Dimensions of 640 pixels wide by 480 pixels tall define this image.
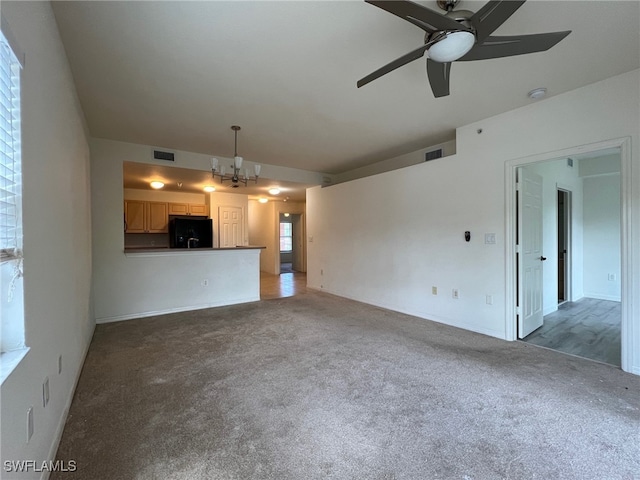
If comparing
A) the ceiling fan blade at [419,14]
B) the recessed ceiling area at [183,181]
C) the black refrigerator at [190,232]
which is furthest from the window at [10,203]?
the black refrigerator at [190,232]

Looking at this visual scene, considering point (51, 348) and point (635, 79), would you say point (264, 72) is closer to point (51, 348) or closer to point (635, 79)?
point (51, 348)

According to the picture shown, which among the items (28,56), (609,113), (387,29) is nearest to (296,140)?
(387,29)

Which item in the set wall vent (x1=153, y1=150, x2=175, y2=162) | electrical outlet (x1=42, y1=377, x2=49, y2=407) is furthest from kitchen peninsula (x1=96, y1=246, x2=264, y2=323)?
electrical outlet (x1=42, y1=377, x2=49, y2=407)

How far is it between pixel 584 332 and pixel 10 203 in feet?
17.7

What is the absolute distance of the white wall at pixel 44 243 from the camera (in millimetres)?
1210

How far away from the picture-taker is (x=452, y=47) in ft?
5.40

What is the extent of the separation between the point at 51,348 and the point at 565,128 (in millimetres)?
4618

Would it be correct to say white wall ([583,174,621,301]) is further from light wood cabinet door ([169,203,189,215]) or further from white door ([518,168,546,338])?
light wood cabinet door ([169,203,189,215])

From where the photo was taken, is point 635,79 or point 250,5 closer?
point 250,5

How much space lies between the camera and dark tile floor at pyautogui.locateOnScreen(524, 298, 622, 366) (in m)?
3.01

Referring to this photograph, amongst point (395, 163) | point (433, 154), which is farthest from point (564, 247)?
point (395, 163)

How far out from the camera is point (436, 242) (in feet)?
13.5

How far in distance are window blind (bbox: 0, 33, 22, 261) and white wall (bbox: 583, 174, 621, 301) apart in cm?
751

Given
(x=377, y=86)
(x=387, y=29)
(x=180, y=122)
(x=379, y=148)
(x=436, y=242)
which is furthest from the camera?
(x=379, y=148)
